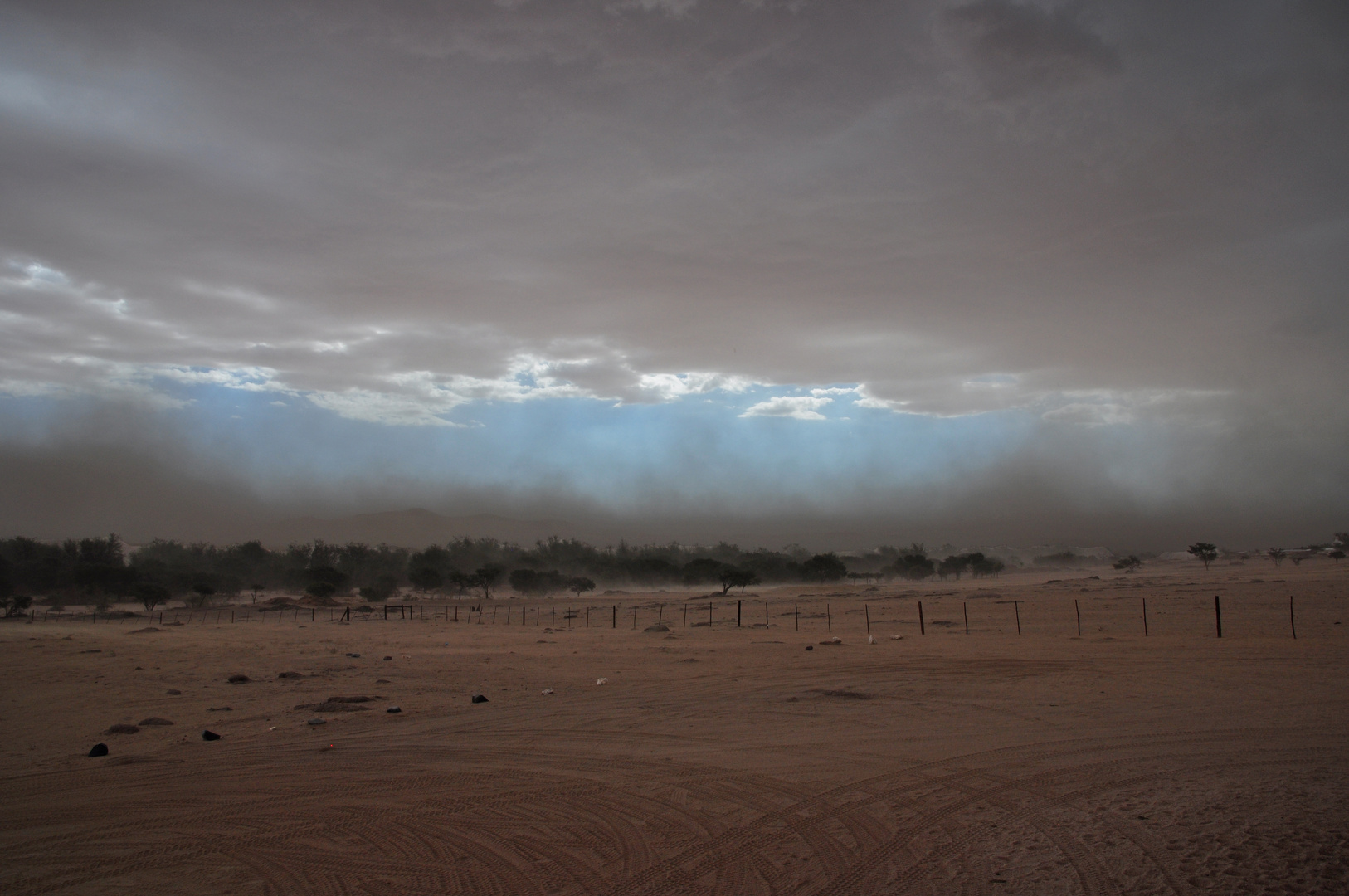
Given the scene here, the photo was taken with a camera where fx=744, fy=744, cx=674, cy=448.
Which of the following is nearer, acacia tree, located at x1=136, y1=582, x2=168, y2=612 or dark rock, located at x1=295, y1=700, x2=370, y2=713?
dark rock, located at x1=295, y1=700, x2=370, y2=713

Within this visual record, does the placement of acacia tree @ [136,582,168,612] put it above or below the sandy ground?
below

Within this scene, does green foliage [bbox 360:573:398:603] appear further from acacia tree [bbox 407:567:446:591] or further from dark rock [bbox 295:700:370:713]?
dark rock [bbox 295:700:370:713]

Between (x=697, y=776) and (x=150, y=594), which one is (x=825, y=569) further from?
(x=697, y=776)

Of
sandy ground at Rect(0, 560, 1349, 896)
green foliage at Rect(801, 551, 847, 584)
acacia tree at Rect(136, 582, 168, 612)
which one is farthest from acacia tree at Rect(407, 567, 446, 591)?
sandy ground at Rect(0, 560, 1349, 896)

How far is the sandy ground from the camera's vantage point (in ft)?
23.9

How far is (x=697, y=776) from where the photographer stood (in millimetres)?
10438

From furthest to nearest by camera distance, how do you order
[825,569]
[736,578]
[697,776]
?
[825,569] → [736,578] → [697,776]

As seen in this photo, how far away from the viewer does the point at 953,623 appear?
34.4 meters

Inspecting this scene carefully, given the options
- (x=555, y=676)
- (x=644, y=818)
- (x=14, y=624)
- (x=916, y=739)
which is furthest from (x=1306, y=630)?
(x=14, y=624)

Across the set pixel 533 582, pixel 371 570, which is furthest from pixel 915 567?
pixel 371 570

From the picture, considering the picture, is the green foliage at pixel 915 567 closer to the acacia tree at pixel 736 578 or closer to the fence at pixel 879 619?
the acacia tree at pixel 736 578

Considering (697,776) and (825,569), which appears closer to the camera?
(697,776)

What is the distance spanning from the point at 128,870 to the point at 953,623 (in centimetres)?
3284

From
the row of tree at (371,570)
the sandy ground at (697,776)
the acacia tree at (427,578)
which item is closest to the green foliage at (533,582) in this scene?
the row of tree at (371,570)
